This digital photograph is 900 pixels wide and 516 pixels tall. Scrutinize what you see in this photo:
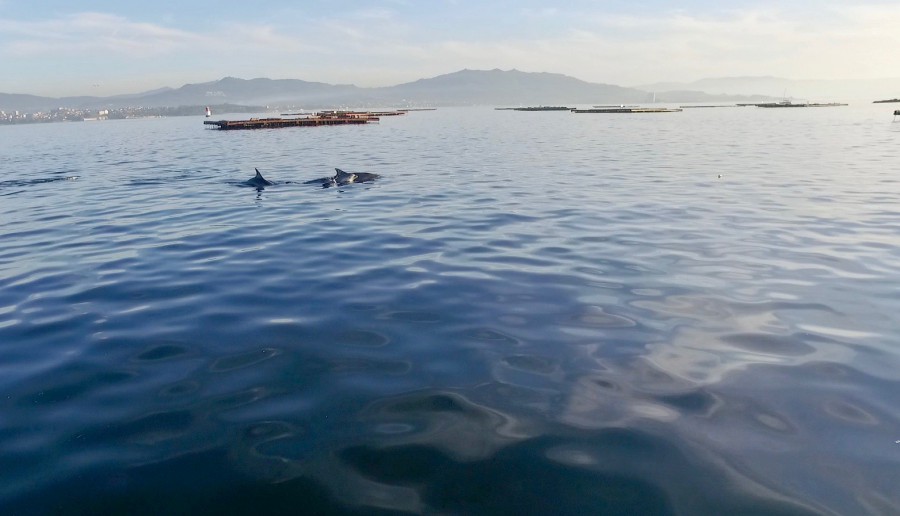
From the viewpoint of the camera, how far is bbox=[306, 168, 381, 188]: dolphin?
25.7 meters

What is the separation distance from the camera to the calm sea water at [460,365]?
15.9 ft

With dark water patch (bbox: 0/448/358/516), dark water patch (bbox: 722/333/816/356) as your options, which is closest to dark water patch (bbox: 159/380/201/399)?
dark water patch (bbox: 0/448/358/516)

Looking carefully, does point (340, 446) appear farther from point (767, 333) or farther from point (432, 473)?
point (767, 333)

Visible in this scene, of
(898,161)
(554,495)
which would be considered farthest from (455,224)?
(898,161)

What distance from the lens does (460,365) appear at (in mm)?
7223

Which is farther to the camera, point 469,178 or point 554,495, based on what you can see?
point 469,178

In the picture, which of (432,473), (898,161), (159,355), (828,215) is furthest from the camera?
(898,161)

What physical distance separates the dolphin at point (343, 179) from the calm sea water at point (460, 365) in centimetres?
895

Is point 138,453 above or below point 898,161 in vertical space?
below

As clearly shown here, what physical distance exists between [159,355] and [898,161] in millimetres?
36581

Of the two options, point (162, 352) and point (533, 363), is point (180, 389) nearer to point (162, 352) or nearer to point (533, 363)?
point (162, 352)

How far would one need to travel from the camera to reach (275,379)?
691cm

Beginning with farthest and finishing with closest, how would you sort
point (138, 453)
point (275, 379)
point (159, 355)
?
point (159, 355), point (275, 379), point (138, 453)

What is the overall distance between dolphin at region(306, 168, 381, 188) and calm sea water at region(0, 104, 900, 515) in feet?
29.4
